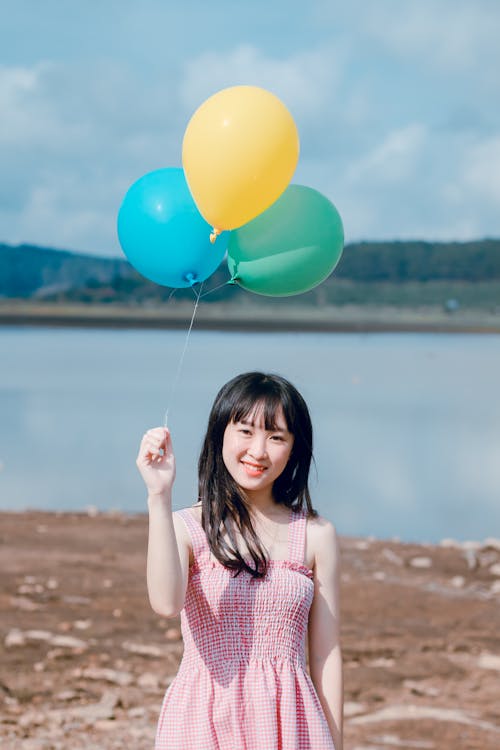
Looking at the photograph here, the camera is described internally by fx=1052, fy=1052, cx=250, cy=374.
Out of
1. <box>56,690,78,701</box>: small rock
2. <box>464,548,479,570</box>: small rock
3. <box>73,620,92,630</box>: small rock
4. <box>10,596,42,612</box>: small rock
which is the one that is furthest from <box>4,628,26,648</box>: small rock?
<box>464,548,479,570</box>: small rock

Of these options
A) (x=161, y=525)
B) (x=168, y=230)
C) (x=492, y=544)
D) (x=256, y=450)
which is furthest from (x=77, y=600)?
(x=161, y=525)

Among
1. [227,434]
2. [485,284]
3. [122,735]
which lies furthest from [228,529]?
[485,284]

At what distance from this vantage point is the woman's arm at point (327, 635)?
2.56m

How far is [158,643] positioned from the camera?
6543mm

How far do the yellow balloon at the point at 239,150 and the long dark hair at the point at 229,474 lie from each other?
485 millimetres

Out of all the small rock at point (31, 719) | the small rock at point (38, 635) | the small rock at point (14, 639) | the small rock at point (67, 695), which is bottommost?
the small rock at point (31, 719)

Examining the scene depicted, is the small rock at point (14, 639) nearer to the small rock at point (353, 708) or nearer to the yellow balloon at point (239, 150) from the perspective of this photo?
the small rock at point (353, 708)

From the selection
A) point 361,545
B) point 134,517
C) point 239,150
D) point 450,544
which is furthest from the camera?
point 134,517

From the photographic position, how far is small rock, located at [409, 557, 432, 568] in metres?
8.66

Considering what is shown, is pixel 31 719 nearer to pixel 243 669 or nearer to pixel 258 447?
pixel 243 669

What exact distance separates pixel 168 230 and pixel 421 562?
6318mm

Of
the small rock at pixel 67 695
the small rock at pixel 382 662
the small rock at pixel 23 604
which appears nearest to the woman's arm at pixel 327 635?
Result: the small rock at pixel 67 695

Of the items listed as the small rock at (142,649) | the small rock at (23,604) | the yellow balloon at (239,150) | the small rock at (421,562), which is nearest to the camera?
the yellow balloon at (239,150)

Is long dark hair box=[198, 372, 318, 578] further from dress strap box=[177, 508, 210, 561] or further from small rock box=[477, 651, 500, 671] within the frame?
small rock box=[477, 651, 500, 671]
